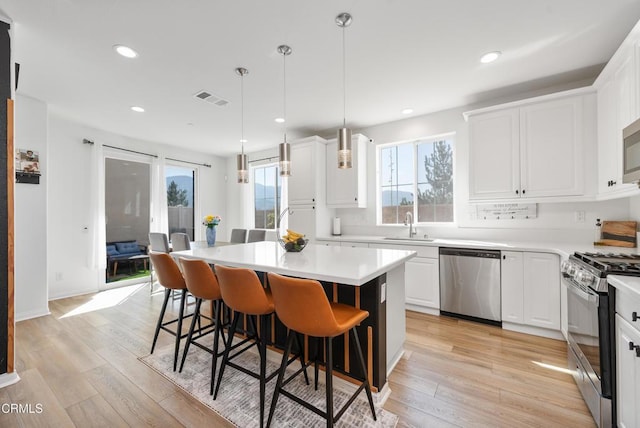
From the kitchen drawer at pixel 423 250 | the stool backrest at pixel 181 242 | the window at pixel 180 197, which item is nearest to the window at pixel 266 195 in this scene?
the window at pixel 180 197

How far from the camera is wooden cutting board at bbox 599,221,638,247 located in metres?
2.51

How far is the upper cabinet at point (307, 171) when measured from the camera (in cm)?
422

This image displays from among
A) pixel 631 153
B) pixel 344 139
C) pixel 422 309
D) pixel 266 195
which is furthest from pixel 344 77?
pixel 266 195

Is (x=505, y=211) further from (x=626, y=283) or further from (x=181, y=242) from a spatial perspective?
(x=181, y=242)

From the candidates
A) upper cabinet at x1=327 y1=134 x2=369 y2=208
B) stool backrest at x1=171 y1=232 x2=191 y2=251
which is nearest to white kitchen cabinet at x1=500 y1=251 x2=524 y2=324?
upper cabinet at x1=327 y1=134 x2=369 y2=208

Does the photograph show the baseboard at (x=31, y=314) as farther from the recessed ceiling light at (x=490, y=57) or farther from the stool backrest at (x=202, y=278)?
A: the recessed ceiling light at (x=490, y=57)

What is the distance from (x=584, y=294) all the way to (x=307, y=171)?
3378mm

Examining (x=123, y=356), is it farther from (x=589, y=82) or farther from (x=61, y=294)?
(x=589, y=82)

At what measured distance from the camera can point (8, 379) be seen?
2.03 m

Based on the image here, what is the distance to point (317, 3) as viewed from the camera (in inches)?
72.2

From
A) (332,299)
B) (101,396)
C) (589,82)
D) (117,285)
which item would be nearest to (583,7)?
(589,82)

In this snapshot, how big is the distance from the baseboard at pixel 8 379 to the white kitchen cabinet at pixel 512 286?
4.28 metres

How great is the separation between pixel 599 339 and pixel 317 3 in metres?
2.64

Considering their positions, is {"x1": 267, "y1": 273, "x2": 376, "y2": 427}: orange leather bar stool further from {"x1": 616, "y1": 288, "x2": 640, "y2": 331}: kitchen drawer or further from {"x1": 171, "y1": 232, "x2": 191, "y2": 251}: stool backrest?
{"x1": 171, "y1": 232, "x2": 191, "y2": 251}: stool backrest
